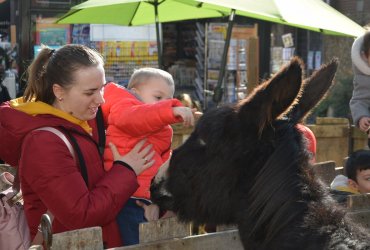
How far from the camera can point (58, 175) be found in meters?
2.60

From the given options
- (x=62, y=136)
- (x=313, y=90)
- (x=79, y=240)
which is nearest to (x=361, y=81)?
(x=313, y=90)

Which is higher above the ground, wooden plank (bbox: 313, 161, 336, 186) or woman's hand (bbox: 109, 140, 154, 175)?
woman's hand (bbox: 109, 140, 154, 175)

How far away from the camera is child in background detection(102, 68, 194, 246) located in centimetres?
292

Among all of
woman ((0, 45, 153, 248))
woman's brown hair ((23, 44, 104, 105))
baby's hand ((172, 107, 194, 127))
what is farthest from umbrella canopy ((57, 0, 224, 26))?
baby's hand ((172, 107, 194, 127))

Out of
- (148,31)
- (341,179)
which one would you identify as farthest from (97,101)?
(148,31)

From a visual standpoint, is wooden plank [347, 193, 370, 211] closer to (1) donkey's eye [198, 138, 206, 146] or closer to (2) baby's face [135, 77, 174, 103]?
(2) baby's face [135, 77, 174, 103]

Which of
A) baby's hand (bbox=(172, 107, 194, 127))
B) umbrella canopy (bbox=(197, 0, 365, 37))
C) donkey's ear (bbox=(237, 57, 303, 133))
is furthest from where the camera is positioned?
umbrella canopy (bbox=(197, 0, 365, 37))

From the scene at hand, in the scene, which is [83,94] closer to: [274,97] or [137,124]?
[137,124]

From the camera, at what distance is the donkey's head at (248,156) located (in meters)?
2.42

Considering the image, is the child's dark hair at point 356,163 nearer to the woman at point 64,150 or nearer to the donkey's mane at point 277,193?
the woman at point 64,150

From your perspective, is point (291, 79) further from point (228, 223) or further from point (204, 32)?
point (204, 32)

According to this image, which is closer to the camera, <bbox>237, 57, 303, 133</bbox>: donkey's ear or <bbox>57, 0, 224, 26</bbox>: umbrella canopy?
<bbox>237, 57, 303, 133</bbox>: donkey's ear

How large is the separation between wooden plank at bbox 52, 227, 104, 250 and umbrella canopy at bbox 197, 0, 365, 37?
3.21 m

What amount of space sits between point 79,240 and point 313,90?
3.60 feet
